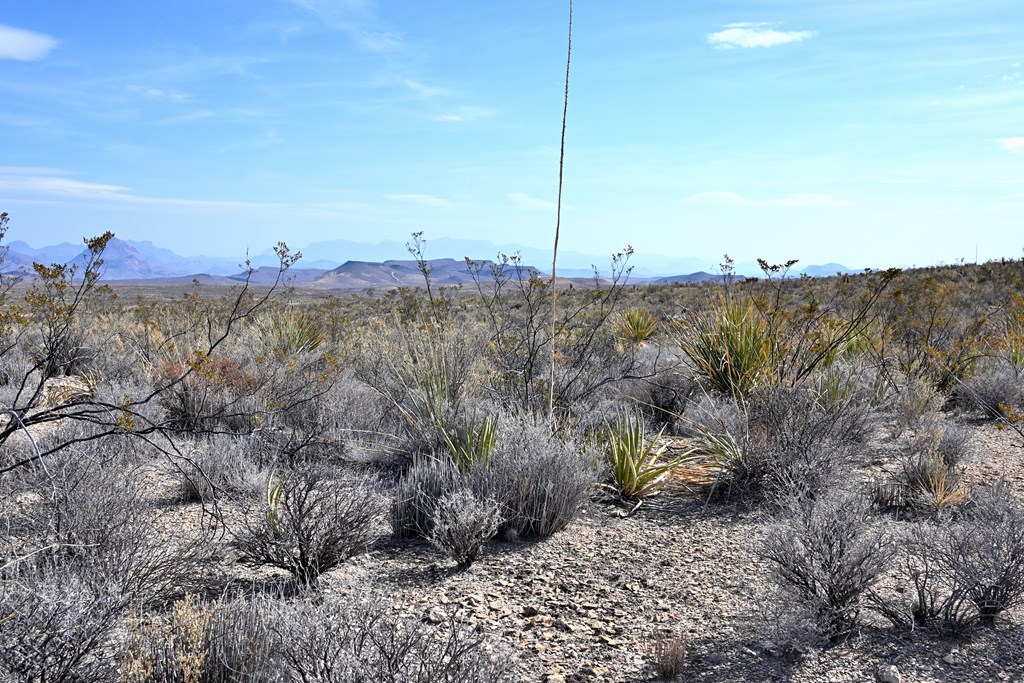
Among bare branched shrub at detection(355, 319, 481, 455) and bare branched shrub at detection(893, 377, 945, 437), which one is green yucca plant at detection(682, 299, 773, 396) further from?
bare branched shrub at detection(355, 319, 481, 455)

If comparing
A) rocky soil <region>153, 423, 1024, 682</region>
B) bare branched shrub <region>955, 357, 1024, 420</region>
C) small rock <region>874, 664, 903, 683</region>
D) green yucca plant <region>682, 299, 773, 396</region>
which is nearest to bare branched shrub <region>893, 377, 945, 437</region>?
bare branched shrub <region>955, 357, 1024, 420</region>

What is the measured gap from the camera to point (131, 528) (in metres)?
3.51

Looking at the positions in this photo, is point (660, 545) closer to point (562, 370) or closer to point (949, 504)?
point (949, 504)

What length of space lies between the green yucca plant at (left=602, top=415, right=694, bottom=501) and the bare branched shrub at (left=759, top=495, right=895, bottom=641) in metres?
1.90

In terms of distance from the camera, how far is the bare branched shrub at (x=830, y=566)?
3.19 m

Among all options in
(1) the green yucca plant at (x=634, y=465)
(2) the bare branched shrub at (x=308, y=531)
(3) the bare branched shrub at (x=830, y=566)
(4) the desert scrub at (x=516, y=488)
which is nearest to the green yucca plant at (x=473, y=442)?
(4) the desert scrub at (x=516, y=488)

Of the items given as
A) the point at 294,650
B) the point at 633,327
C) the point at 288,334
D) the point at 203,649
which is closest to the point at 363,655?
the point at 294,650

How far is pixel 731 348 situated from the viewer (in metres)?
7.44

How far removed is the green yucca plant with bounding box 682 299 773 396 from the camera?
282 inches

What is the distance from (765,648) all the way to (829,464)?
2254 millimetres

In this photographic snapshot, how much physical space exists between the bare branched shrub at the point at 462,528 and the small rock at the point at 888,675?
201 centimetres

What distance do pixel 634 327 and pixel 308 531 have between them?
984cm

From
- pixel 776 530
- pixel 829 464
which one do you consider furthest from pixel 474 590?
pixel 829 464

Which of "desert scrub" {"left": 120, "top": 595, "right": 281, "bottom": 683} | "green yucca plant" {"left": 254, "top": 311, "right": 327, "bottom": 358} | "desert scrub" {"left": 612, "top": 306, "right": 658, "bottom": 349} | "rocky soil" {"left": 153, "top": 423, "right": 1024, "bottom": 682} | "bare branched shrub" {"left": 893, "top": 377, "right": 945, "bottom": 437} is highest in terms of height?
"desert scrub" {"left": 612, "top": 306, "right": 658, "bottom": 349}
